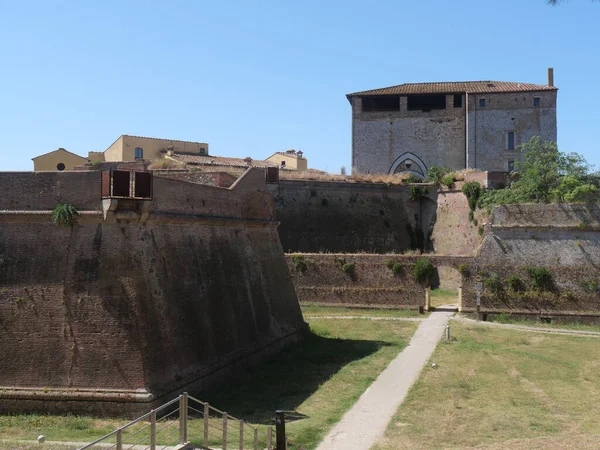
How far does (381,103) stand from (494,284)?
21027 mm

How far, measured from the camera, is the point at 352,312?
89.7 feet

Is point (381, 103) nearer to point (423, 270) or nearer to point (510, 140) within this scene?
point (510, 140)

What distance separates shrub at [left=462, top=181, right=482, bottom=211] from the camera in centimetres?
3231

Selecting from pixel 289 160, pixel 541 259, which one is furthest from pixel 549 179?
pixel 289 160

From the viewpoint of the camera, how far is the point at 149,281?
1314cm

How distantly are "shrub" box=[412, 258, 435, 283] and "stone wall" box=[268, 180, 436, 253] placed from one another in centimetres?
807

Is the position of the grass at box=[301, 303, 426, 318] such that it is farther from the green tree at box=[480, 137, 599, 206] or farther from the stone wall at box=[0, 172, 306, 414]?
the stone wall at box=[0, 172, 306, 414]

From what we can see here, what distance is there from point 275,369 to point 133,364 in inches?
212

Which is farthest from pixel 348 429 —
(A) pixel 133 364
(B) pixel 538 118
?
(B) pixel 538 118

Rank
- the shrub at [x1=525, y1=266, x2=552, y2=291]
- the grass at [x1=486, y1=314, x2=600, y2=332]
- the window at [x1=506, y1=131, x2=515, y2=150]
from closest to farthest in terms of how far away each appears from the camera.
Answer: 1. the grass at [x1=486, y1=314, x2=600, y2=332]
2. the shrub at [x1=525, y1=266, x2=552, y2=291]
3. the window at [x1=506, y1=131, x2=515, y2=150]

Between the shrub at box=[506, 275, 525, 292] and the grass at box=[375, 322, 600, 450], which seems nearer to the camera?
the grass at box=[375, 322, 600, 450]

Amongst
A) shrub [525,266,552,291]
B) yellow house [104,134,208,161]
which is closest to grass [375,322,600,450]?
shrub [525,266,552,291]

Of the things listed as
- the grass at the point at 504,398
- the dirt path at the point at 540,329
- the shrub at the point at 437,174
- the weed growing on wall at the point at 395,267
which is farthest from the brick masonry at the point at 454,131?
the grass at the point at 504,398

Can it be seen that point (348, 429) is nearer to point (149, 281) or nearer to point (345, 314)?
point (149, 281)
